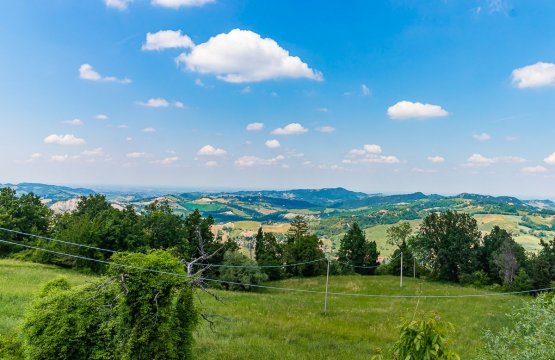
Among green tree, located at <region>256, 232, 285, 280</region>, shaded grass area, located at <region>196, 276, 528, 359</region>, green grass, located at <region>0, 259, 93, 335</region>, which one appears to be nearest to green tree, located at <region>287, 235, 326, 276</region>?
green tree, located at <region>256, 232, 285, 280</region>

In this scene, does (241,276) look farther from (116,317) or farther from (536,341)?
(536,341)

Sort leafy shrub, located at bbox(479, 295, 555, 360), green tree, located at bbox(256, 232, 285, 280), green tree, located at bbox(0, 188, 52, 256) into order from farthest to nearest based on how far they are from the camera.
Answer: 1. green tree, located at bbox(256, 232, 285, 280)
2. green tree, located at bbox(0, 188, 52, 256)
3. leafy shrub, located at bbox(479, 295, 555, 360)

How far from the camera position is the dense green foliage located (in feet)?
31.7

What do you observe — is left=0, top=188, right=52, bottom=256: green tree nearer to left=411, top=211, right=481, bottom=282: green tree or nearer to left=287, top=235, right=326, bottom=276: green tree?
left=287, top=235, right=326, bottom=276: green tree

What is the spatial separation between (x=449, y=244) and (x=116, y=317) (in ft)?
192

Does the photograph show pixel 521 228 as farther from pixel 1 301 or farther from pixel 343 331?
pixel 1 301

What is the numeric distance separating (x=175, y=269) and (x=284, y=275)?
55756mm

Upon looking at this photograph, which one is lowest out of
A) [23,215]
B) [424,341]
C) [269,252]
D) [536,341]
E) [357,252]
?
[269,252]

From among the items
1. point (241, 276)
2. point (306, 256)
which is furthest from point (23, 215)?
point (306, 256)

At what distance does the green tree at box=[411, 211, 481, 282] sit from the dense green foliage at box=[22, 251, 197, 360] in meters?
56.0

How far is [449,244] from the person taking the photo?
57.8 meters

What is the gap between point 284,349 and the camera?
15.4 m

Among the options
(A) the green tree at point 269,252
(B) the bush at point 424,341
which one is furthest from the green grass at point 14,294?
(A) the green tree at point 269,252

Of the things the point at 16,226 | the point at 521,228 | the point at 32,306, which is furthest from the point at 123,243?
the point at 521,228
